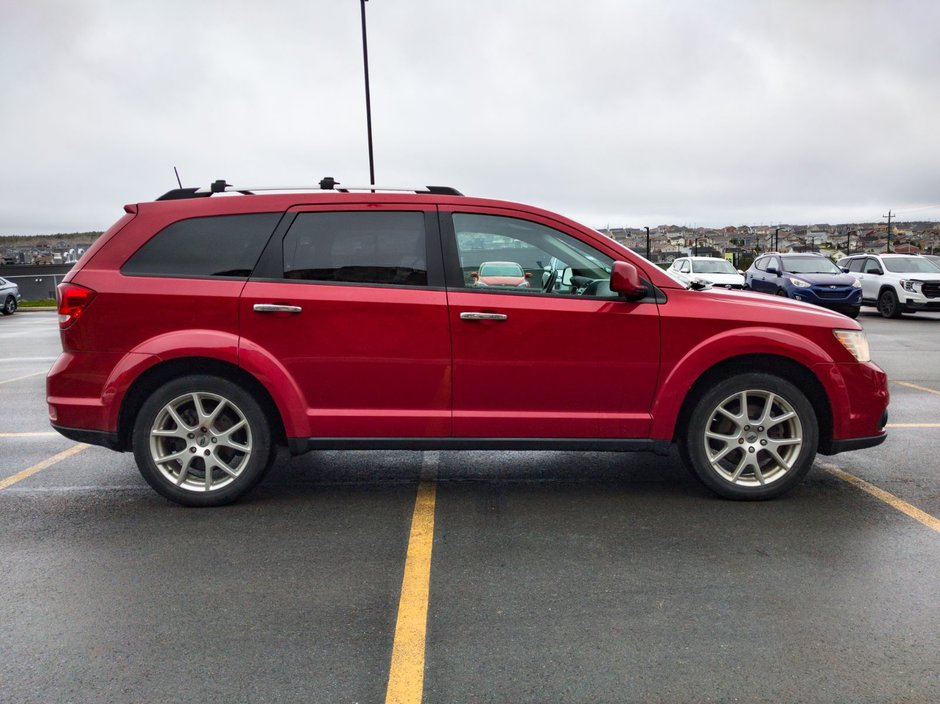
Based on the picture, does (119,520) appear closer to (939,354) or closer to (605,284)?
(605,284)

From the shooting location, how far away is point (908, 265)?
21.1 metres

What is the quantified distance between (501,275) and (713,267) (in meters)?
22.5

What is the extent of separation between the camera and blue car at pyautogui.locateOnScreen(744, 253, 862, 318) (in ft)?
65.5

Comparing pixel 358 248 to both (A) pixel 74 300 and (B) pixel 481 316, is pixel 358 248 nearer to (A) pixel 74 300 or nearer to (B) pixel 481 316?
(B) pixel 481 316

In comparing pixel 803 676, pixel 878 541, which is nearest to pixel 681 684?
pixel 803 676

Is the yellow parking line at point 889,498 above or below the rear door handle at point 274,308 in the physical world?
below

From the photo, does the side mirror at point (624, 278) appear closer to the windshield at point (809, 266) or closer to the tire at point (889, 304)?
the tire at point (889, 304)

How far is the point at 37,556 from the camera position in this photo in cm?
396

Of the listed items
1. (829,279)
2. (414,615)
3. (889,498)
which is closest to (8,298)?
(829,279)

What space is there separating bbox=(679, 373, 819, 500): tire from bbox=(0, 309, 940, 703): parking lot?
16 centimetres

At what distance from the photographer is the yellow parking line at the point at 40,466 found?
17.4ft

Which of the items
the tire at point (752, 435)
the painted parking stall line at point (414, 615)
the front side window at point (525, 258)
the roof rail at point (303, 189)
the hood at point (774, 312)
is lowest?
the painted parking stall line at point (414, 615)

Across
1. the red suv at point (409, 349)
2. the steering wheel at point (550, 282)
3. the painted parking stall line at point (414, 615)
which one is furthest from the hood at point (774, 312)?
the painted parking stall line at point (414, 615)

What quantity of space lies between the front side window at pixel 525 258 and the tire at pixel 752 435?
92 cm
